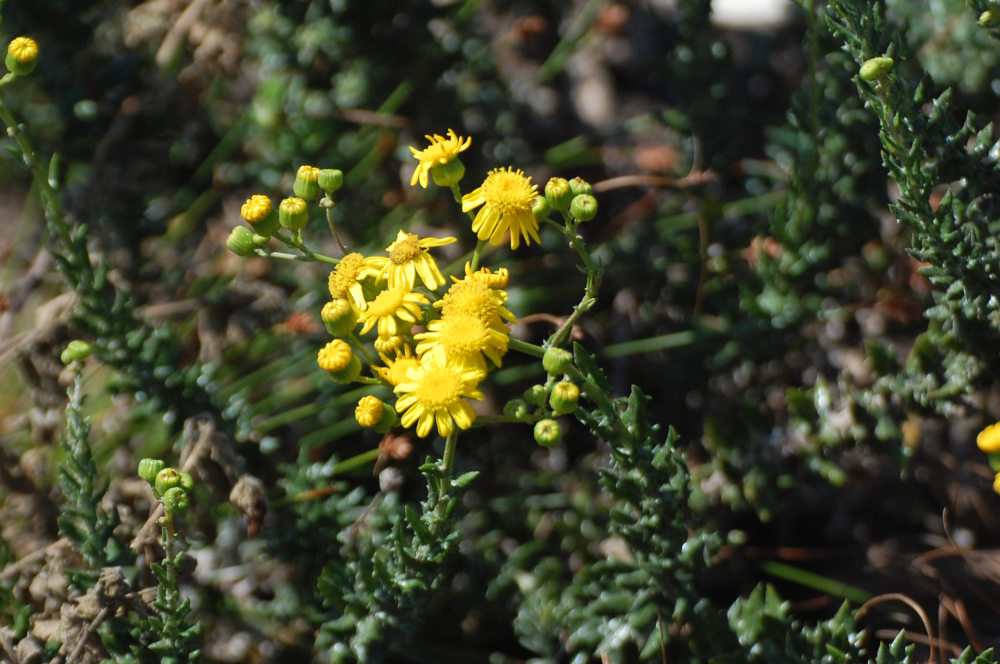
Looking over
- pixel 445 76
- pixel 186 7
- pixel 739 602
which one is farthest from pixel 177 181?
pixel 739 602

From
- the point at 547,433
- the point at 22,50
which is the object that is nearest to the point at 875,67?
the point at 547,433

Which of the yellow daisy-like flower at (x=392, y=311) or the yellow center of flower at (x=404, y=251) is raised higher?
the yellow center of flower at (x=404, y=251)

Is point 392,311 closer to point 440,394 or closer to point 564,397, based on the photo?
point 440,394

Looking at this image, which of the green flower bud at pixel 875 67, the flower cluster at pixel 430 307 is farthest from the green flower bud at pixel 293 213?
the green flower bud at pixel 875 67

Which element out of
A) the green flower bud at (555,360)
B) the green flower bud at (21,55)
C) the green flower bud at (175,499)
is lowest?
the green flower bud at (175,499)

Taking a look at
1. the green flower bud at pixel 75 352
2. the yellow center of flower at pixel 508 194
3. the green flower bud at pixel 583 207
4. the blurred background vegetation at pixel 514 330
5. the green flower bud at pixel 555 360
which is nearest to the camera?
the green flower bud at pixel 555 360

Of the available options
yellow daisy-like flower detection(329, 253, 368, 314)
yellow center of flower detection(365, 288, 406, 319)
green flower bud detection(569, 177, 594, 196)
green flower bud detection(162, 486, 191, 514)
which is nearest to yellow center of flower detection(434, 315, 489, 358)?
yellow center of flower detection(365, 288, 406, 319)

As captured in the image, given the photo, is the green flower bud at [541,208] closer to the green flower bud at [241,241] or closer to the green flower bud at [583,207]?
the green flower bud at [583,207]

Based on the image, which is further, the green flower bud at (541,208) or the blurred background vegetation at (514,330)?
the blurred background vegetation at (514,330)
